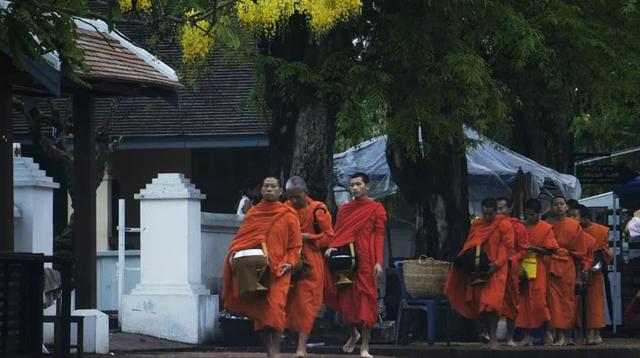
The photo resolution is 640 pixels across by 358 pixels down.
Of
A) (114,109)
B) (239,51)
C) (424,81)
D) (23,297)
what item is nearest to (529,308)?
(424,81)

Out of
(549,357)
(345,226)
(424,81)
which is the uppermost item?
(424,81)

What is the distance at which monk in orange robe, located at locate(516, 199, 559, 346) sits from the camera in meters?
21.2

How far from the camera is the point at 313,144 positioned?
20.5m

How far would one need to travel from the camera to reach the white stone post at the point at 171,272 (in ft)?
66.8

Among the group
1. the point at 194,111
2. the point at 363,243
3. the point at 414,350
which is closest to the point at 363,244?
the point at 363,243

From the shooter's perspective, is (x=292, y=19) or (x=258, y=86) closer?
(x=292, y=19)

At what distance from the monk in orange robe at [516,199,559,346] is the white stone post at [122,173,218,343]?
403 centimetres

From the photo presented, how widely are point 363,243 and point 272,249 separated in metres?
2.38

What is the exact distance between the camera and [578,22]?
20.6 meters

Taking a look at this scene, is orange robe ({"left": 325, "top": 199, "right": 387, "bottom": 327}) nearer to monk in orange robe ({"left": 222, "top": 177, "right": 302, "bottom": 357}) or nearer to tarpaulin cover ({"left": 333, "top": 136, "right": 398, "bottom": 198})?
monk in orange robe ({"left": 222, "top": 177, "right": 302, "bottom": 357})

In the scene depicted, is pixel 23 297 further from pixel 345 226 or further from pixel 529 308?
pixel 529 308

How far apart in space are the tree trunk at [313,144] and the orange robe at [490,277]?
1.92m

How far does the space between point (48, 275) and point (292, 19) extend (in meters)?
5.94

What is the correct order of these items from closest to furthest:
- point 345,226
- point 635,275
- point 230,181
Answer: point 345,226
point 635,275
point 230,181
